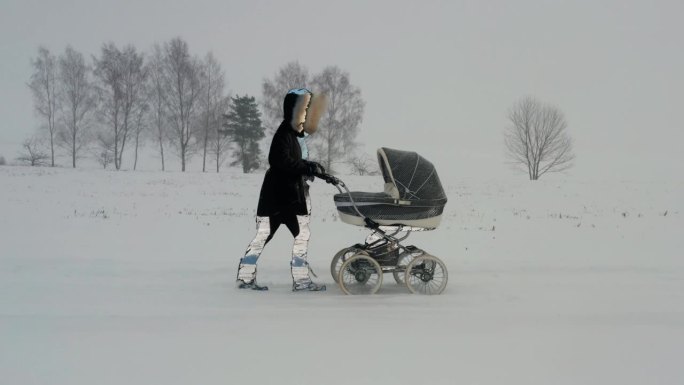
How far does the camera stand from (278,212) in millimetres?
6535

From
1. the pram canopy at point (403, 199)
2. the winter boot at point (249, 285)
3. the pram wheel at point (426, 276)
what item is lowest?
the winter boot at point (249, 285)

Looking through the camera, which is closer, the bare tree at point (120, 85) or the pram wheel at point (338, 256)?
the pram wheel at point (338, 256)

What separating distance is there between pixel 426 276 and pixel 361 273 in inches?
27.5

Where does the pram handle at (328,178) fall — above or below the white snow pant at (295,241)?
above

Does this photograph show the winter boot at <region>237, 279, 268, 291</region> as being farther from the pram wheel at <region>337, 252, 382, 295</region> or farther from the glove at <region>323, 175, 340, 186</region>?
the glove at <region>323, 175, 340, 186</region>

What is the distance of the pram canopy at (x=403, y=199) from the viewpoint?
6422 millimetres

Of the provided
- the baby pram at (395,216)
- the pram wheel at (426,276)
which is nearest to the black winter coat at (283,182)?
the baby pram at (395,216)

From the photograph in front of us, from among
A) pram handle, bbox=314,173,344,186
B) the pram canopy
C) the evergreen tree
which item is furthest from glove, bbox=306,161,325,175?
the evergreen tree

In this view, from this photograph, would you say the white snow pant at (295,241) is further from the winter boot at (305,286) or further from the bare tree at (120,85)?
the bare tree at (120,85)

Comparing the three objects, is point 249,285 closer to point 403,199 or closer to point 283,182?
A: point 283,182

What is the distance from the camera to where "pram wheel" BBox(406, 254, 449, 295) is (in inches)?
259

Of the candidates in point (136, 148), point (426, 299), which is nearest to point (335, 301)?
point (426, 299)

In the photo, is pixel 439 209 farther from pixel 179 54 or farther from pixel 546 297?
pixel 179 54

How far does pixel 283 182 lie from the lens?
6.47m
